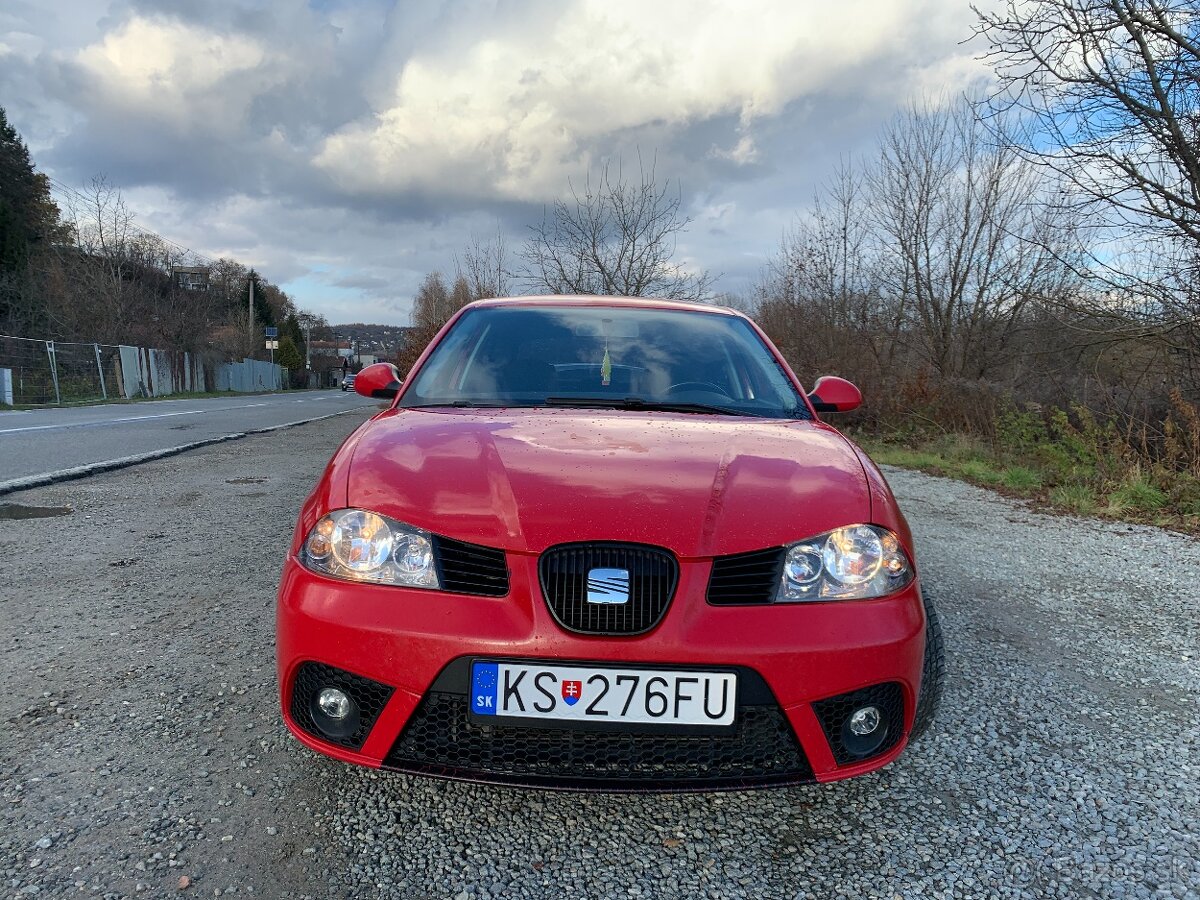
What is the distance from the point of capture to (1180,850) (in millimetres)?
1812

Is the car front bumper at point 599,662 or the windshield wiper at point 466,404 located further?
the windshield wiper at point 466,404

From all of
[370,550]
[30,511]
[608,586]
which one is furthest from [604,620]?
[30,511]

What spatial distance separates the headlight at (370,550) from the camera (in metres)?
1.74

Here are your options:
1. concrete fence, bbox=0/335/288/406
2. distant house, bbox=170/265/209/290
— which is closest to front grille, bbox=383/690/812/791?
concrete fence, bbox=0/335/288/406

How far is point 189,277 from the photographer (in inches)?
1932

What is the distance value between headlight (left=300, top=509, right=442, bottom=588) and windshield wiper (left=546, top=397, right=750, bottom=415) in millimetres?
923

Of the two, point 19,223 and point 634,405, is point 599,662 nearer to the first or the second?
point 634,405

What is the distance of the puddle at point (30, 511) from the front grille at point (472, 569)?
485 centimetres

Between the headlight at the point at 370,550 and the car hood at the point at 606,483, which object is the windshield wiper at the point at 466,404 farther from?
the headlight at the point at 370,550

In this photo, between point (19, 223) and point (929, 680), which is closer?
point (929, 680)

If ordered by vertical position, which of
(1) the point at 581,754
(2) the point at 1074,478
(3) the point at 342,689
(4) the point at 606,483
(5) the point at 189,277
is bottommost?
(2) the point at 1074,478

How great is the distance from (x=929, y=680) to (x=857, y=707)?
29 centimetres

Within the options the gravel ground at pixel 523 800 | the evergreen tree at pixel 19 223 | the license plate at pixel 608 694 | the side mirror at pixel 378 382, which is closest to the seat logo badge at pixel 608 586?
the license plate at pixel 608 694

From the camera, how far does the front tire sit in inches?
71.6
